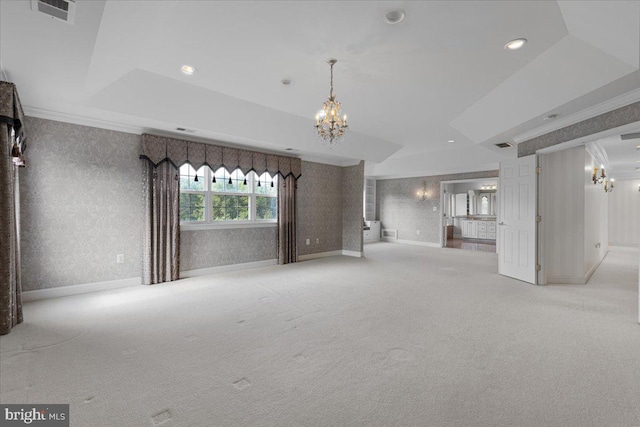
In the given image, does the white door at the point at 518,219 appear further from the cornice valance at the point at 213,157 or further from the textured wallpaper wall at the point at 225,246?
the textured wallpaper wall at the point at 225,246

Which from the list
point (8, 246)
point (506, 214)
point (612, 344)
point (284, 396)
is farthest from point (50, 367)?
point (506, 214)

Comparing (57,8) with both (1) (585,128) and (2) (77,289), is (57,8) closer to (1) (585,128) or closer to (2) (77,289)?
(2) (77,289)

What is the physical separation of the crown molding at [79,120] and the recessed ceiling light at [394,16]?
4034 mm

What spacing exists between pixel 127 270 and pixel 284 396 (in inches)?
152

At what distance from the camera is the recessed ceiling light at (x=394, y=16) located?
2312 millimetres

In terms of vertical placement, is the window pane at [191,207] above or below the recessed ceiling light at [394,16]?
below

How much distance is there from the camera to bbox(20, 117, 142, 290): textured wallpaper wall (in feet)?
12.4

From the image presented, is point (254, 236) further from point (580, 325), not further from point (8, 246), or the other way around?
point (580, 325)

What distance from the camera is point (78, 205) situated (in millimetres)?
4086

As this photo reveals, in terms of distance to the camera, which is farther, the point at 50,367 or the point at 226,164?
the point at 226,164

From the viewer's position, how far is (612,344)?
104 inches

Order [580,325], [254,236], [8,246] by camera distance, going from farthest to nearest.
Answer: [254,236] < [580,325] < [8,246]

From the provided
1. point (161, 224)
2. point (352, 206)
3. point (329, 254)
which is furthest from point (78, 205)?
point (352, 206)

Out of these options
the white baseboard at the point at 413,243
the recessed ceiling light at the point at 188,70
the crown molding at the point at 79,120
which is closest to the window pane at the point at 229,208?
the crown molding at the point at 79,120
